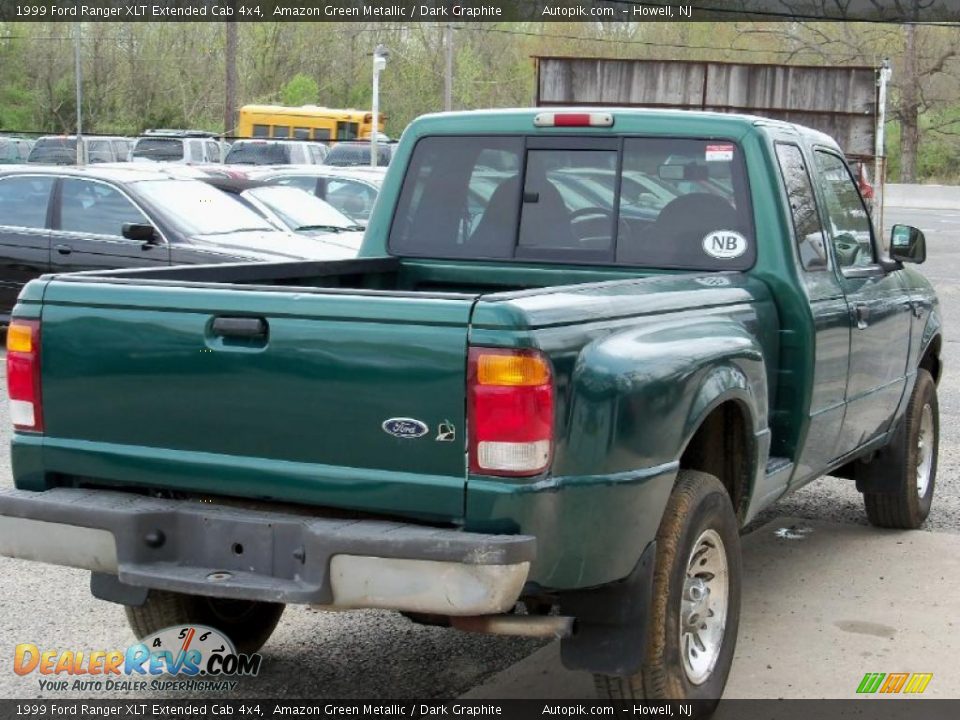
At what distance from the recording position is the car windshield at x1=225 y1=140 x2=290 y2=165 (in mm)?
33375

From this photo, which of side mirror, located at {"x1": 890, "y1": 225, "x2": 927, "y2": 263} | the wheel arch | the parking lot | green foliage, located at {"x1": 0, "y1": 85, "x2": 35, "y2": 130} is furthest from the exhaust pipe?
green foliage, located at {"x1": 0, "y1": 85, "x2": 35, "y2": 130}

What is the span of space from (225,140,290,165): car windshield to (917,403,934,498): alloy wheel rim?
1072 inches

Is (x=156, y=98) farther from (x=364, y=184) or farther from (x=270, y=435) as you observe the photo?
(x=270, y=435)

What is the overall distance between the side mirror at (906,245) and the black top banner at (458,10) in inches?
1227

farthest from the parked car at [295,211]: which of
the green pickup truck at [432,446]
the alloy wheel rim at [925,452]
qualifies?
the green pickup truck at [432,446]

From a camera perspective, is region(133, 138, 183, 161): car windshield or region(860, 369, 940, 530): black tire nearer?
region(860, 369, 940, 530): black tire

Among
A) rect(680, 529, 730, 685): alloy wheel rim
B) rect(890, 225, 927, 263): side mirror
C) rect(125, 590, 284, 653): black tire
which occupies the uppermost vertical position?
rect(890, 225, 927, 263): side mirror

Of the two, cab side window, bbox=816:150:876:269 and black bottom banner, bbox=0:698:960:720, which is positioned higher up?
cab side window, bbox=816:150:876:269

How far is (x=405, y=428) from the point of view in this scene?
3801 millimetres

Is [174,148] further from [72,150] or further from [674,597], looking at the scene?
[674,597]

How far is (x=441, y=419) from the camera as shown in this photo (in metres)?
3.75

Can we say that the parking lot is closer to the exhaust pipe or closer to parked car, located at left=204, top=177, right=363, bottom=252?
the exhaust pipe

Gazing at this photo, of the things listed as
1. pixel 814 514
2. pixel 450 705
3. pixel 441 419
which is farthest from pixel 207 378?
pixel 814 514

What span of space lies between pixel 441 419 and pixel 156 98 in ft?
221
